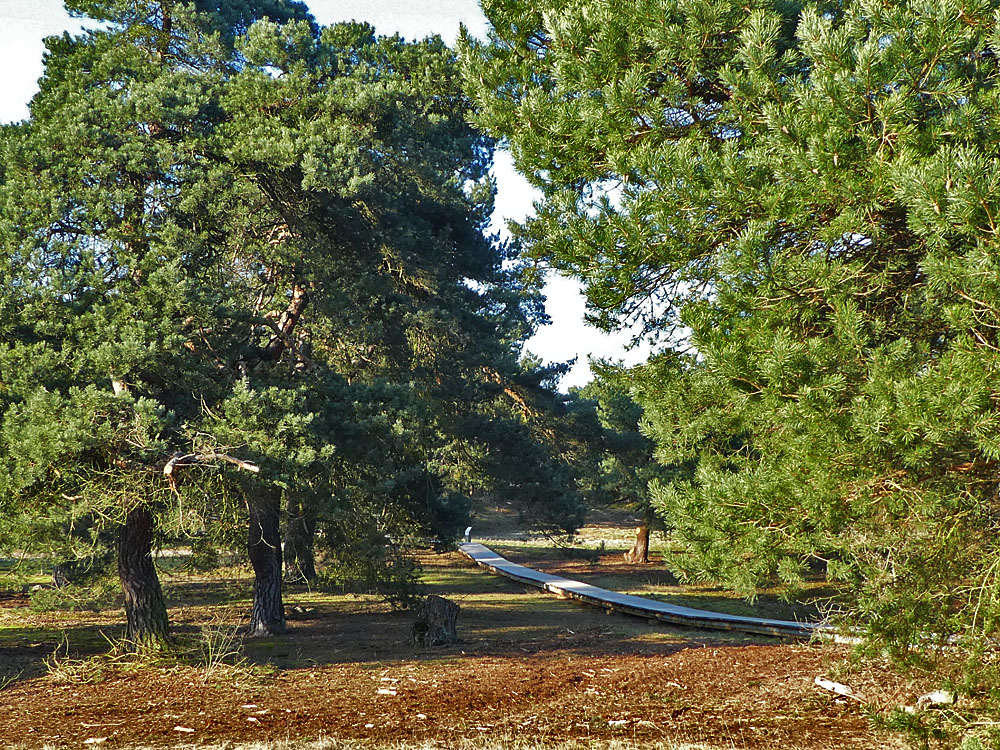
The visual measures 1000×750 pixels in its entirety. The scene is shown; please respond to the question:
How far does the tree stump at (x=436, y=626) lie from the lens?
14238mm

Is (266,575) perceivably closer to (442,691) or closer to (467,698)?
(442,691)

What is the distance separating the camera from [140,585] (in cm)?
1183

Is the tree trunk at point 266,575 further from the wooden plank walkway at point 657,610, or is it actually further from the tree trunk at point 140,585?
the wooden plank walkway at point 657,610

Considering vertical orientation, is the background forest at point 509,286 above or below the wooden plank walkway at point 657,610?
above

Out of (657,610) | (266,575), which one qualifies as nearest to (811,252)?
(266,575)

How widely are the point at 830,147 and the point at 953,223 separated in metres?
1.05

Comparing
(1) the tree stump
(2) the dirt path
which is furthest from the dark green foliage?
(1) the tree stump

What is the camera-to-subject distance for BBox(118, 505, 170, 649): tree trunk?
1156cm

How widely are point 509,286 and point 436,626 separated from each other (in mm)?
7379

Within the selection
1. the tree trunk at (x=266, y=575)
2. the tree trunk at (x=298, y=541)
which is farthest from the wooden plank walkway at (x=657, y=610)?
the tree trunk at (x=266, y=575)

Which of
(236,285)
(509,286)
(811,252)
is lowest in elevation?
(811,252)

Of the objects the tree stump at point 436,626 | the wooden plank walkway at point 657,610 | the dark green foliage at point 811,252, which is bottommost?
the wooden plank walkway at point 657,610

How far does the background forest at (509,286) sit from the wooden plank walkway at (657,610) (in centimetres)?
245

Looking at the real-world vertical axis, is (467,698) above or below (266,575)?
below
